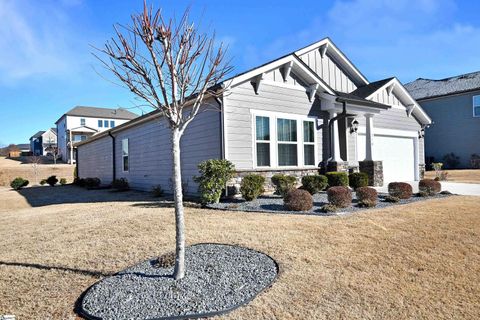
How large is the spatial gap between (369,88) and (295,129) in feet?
18.9

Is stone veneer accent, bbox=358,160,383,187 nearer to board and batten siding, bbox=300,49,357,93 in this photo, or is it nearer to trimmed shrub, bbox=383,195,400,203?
trimmed shrub, bbox=383,195,400,203

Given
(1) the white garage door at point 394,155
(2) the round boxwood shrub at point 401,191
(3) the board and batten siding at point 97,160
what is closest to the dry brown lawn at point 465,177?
(1) the white garage door at point 394,155

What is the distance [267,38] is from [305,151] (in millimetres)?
4812

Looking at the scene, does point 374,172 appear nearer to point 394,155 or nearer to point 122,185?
point 394,155

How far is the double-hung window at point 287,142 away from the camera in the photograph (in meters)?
10.8

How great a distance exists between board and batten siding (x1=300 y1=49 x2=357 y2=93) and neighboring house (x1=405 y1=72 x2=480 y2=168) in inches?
575

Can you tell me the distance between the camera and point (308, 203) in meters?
7.61

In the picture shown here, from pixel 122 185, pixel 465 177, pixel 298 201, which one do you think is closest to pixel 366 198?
pixel 298 201

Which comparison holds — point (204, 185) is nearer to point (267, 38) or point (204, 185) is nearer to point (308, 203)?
point (308, 203)

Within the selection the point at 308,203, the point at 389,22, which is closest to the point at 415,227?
the point at 308,203

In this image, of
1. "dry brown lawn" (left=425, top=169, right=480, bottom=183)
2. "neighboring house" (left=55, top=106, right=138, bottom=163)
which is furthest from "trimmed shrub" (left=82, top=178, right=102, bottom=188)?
"neighboring house" (left=55, top=106, right=138, bottom=163)

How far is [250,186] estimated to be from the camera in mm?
8875

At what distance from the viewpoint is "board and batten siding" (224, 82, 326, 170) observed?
955 centimetres

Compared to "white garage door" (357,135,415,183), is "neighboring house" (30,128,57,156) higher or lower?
higher
